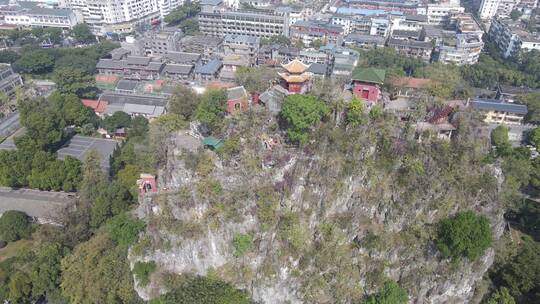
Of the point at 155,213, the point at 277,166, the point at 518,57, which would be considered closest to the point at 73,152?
the point at 155,213

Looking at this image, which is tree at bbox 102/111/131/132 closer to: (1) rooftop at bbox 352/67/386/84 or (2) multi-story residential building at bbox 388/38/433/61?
(1) rooftop at bbox 352/67/386/84

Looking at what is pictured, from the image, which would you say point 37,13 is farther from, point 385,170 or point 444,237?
point 444,237

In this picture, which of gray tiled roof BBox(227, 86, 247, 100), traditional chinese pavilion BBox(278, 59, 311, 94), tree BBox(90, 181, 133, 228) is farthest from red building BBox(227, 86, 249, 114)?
tree BBox(90, 181, 133, 228)

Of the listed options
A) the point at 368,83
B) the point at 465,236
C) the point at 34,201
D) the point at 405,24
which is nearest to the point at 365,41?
the point at 405,24

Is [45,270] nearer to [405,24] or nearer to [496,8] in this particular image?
[405,24]

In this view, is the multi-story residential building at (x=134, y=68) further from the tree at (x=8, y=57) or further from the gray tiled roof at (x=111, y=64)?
the tree at (x=8, y=57)

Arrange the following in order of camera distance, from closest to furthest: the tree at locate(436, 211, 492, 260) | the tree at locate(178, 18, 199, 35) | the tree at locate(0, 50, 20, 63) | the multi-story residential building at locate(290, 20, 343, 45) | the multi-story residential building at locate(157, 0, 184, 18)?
the tree at locate(436, 211, 492, 260)
the tree at locate(0, 50, 20, 63)
the multi-story residential building at locate(290, 20, 343, 45)
the tree at locate(178, 18, 199, 35)
the multi-story residential building at locate(157, 0, 184, 18)

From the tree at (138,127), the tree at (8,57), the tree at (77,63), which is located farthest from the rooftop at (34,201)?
the tree at (8,57)
